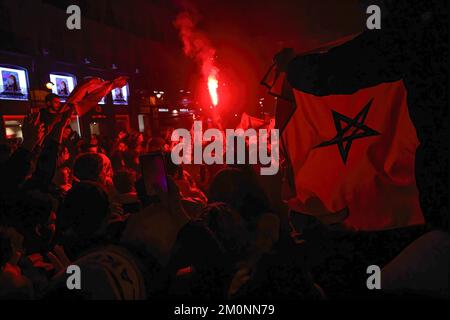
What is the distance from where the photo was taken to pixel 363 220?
11.6 ft

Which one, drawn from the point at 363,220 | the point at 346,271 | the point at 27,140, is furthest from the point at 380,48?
the point at 27,140

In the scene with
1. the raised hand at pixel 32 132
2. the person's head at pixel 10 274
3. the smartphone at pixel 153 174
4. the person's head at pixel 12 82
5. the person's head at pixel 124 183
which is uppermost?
the person's head at pixel 12 82

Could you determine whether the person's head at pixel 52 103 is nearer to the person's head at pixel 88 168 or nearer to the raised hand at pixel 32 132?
the raised hand at pixel 32 132

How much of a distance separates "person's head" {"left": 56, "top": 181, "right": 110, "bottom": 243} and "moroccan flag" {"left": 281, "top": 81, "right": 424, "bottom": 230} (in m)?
2.24

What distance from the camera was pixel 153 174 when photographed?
9.23ft

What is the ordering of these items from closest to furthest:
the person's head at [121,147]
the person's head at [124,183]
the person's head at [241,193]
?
the person's head at [241,193] < the person's head at [124,183] < the person's head at [121,147]

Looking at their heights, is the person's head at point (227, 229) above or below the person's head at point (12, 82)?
below

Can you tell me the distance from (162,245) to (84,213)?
0.68 m

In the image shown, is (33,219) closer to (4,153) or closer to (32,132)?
(32,132)

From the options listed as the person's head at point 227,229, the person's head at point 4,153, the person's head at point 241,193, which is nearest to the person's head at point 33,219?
the person's head at point 4,153

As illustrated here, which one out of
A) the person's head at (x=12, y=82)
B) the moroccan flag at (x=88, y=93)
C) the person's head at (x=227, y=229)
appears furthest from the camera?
the person's head at (x=12, y=82)

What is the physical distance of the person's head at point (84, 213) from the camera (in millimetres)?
2465

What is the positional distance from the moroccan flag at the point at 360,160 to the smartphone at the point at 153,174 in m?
1.79
